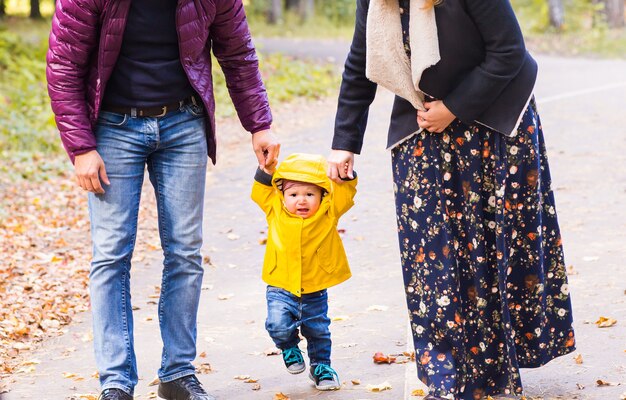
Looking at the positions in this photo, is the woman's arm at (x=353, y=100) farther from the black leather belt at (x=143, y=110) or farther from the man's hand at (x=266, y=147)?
the black leather belt at (x=143, y=110)

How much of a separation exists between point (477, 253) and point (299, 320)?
1.02 m

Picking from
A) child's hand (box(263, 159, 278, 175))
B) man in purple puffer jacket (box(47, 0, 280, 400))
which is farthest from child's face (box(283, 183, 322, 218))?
man in purple puffer jacket (box(47, 0, 280, 400))

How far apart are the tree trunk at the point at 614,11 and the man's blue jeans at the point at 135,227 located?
86.7 ft

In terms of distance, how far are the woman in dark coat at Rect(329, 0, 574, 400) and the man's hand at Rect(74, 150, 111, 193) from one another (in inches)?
42.6

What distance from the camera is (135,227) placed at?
4.52 metres

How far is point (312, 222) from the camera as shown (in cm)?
483

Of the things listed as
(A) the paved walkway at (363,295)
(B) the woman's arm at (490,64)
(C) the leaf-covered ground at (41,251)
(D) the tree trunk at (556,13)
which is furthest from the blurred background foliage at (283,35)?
(B) the woman's arm at (490,64)

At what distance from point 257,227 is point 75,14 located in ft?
17.3

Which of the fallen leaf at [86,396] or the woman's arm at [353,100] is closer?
the woman's arm at [353,100]

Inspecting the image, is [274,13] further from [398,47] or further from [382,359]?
[398,47]

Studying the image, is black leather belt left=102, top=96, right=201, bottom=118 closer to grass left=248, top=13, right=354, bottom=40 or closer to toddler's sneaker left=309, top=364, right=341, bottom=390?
toddler's sneaker left=309, top=364, right=341, bottom=390

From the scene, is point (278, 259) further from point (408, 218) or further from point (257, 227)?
point (257, 227)

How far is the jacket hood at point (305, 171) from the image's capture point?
4805 mm

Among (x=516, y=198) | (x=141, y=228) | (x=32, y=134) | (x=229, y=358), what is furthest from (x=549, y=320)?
(x=32, y=134)
